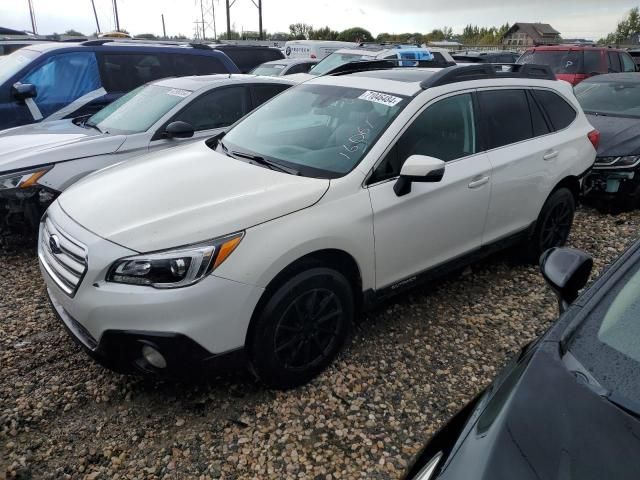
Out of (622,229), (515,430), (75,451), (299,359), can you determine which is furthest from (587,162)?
(75,451)

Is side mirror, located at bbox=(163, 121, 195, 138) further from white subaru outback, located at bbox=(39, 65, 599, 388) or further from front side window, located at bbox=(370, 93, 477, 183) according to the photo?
front side window, located at bbox=(370, 93, 477, 183)

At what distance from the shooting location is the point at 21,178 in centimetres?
415

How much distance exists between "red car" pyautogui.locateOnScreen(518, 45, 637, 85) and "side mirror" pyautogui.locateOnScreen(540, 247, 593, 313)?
1095cm

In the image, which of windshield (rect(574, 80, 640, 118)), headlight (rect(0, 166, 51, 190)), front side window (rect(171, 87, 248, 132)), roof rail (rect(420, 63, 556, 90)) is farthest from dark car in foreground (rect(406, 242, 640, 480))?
windshield (rect(574, 80, 640, 118))

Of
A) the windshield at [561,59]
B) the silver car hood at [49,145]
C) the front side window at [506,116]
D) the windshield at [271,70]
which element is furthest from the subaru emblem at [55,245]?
the windshield at [561,59]

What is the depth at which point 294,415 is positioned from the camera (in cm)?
269

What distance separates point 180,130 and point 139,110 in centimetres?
84

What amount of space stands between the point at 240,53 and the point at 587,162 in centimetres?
1057

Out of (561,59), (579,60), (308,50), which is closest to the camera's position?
(579,60)

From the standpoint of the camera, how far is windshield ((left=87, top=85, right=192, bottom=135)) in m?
4.91

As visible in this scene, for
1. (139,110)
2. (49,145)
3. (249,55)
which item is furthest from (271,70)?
(49,145)

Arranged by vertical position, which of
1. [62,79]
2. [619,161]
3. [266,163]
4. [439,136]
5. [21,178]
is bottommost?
[619,161]

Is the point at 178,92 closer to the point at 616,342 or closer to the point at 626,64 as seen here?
the point at 616,342

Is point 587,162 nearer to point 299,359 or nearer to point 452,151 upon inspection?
point 452,151
